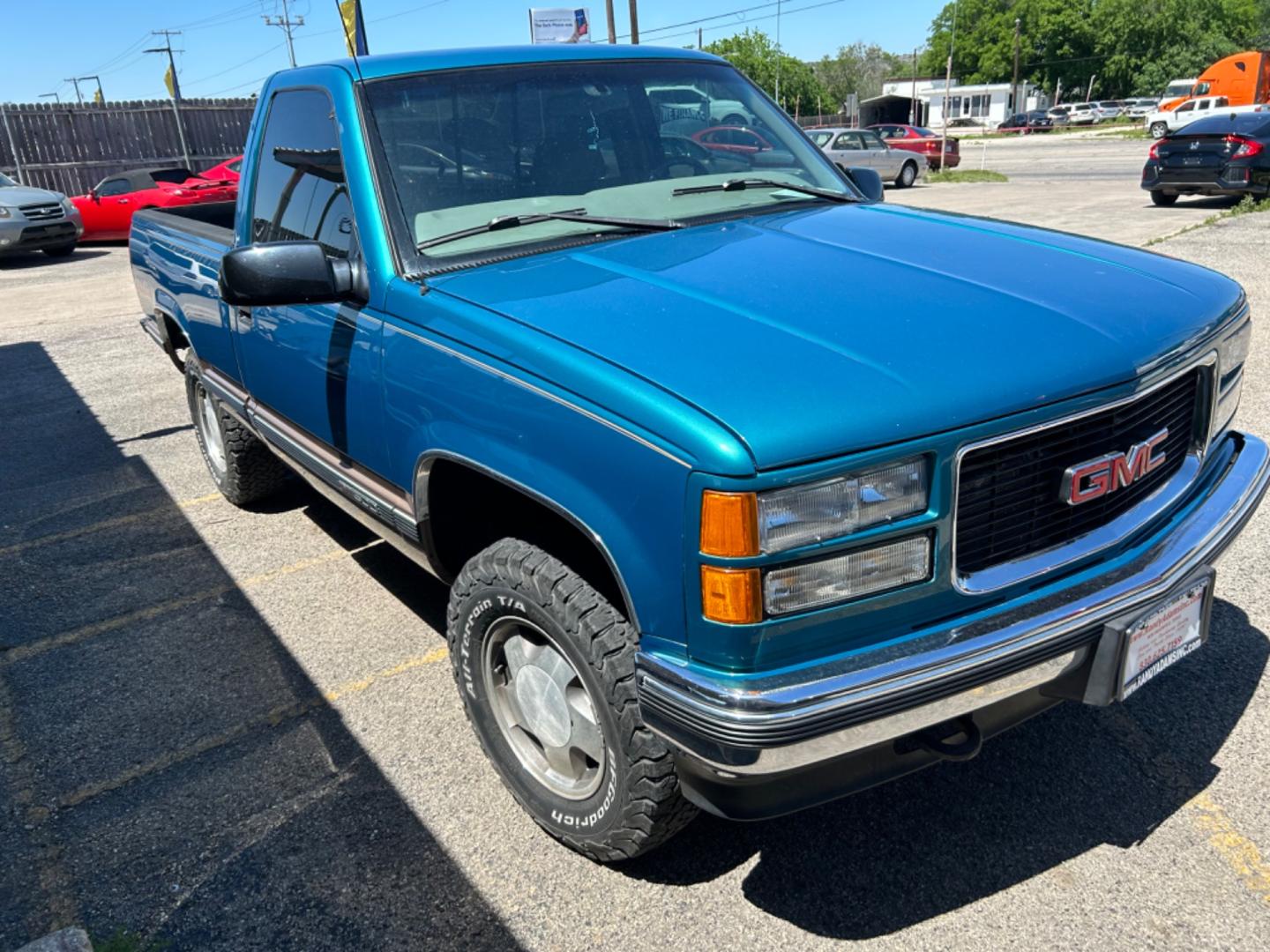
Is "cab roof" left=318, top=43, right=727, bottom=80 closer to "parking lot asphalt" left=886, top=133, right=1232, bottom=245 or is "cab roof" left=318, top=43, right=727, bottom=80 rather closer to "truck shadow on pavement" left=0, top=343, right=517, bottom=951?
"truck shadow on pavement" left=0, top=343, right=517, bottom=951

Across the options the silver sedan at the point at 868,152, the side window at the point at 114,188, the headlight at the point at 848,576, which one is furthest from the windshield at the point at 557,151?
the silver sedan at the point at 868,152

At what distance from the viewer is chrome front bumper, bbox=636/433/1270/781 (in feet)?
6.30

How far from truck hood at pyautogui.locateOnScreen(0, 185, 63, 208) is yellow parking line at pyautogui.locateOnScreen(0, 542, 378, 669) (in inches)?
592

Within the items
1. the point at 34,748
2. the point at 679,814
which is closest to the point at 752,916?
the point at 679,814

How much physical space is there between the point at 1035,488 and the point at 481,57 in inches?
89.8

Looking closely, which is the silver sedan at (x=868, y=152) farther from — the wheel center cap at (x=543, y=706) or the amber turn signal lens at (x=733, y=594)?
the amber turn signal lens at (x=733, y=594)

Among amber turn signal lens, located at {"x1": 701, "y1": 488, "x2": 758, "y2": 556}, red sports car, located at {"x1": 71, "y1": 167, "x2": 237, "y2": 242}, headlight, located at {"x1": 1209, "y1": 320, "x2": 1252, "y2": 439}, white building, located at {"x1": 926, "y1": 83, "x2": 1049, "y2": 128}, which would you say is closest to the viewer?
amber turn signal lens, located at {"x1": 701, "y1": 488, "x2": 758, "y2": 556}

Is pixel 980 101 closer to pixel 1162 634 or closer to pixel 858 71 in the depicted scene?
pixel 858 71

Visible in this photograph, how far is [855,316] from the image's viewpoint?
2270 mm

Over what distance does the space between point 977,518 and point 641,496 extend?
2.34ft

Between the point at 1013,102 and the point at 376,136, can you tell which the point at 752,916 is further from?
the point at 1013,102

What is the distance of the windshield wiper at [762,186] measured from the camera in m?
3.31

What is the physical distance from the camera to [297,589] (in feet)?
14.2

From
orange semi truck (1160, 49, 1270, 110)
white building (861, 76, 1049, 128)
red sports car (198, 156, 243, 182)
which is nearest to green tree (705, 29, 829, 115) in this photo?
white building (861, 76, 1049, 128)
